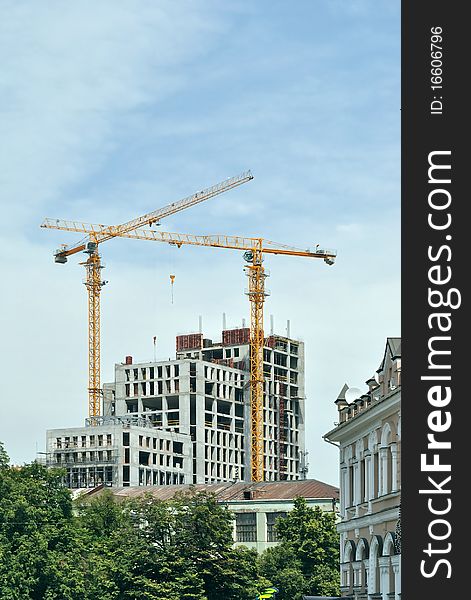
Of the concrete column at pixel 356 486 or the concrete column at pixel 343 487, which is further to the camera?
the concrete column at pixel 343 487

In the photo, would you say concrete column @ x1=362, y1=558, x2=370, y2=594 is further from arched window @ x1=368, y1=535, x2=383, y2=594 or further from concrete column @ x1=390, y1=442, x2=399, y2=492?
concrete column @ x1=390, y1=442, x2=399, y2=492

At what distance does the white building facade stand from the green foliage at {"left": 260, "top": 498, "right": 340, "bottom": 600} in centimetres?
4247

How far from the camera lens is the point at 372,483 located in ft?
217

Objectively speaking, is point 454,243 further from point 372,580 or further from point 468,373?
point 372,580

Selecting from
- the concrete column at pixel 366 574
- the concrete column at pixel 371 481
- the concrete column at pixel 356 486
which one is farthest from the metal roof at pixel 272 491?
the concrete column at pixel 371 481

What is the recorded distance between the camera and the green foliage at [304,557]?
117312 millimetres

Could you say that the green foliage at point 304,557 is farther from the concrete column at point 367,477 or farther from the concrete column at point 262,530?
the concrete column at point 367,477

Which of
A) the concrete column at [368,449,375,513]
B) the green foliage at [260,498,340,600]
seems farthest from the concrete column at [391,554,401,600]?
the green foliage at [260,498,340,600]

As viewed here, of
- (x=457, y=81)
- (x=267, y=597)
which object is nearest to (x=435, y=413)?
(x=457, y=81)

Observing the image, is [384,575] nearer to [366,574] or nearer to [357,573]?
[366,574]

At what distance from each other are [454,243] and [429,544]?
5396 mm

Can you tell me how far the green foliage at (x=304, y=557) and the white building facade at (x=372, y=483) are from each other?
42.5 m

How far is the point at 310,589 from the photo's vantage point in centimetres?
11738

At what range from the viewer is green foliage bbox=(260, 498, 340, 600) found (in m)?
117
